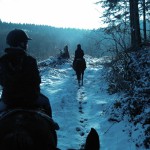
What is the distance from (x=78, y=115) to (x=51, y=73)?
13.0 metres

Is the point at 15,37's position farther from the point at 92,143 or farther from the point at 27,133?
the point at 92,143

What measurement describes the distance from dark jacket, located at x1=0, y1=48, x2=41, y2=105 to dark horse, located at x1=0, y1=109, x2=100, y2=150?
543 millimetres

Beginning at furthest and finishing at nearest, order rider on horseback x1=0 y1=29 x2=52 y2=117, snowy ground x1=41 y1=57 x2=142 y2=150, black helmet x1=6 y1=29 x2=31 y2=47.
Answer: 1. snowy ground x1=41 y1=57 x2=142 y2=150
2. black helmet x1=6 y1=29 x2=31 y2=47
3. rider on horseback x1=0 y1=29 x2=52 y2=117

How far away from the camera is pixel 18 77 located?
4.44m

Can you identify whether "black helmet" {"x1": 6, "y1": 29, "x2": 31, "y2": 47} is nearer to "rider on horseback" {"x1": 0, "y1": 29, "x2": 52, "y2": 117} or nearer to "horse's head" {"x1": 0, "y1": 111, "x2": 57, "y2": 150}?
"rider on horseback" {"x1": 0, "y1": 29, "x2": 52, "y2": 117}

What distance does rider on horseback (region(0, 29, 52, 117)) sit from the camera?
14.4ft

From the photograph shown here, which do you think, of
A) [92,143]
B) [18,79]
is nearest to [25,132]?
[92,143]

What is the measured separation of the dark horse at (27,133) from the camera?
319 cm

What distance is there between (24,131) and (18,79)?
1289 mm

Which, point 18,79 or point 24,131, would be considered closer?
point 24,131

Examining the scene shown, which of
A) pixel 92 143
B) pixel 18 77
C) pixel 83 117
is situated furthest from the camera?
pixel 83 117

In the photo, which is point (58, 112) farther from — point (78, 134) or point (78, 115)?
point (78, 134)

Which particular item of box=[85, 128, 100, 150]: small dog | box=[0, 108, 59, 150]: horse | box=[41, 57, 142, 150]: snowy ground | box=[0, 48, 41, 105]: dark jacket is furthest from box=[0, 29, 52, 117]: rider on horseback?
box=[41, 57, 142, 150]: snowy ground

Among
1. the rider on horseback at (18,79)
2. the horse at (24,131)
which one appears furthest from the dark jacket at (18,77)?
the horse at (24,131)
